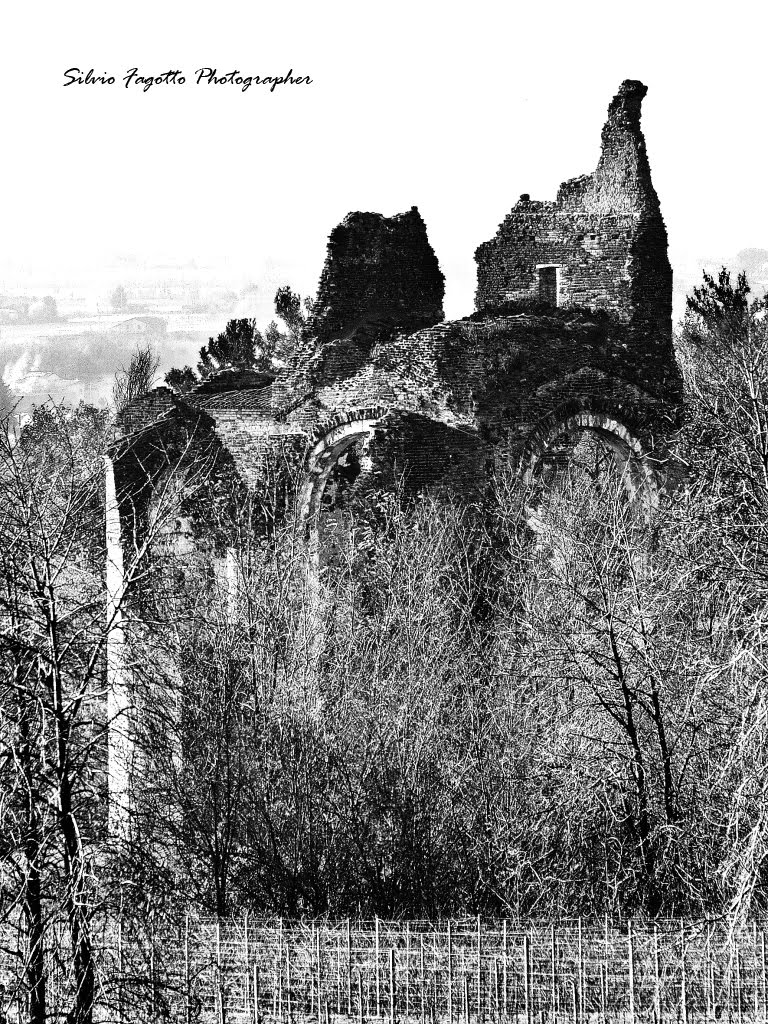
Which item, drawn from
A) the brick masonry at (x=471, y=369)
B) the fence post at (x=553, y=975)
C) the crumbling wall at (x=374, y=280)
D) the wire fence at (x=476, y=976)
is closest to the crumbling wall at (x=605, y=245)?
the brick masonry at (x=471, y=369)

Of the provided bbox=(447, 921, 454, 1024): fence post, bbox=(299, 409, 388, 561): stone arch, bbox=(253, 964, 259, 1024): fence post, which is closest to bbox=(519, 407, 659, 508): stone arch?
bbox=(299, 409, 388, 561): stone arch

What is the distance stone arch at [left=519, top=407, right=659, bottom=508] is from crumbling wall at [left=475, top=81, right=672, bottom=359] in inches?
47.1

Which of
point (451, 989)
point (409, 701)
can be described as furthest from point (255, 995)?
point (409, 701)

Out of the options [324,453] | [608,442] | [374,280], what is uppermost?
[374,280]

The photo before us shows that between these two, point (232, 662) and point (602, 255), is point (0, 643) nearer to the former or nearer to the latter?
point (232, 662)

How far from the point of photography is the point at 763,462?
9.73 metres

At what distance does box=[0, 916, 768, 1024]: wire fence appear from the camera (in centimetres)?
1131

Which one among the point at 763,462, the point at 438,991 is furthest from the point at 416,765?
the point at 763,462

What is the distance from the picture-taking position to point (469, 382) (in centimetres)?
1864

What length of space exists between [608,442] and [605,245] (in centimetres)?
249

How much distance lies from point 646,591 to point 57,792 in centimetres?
672

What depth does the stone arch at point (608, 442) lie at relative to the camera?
18844mm

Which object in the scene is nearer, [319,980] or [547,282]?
[319,980]

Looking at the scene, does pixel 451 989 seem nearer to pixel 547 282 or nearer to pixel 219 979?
pixel 219 979
